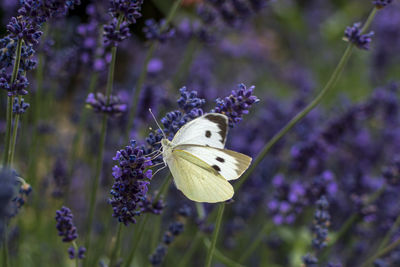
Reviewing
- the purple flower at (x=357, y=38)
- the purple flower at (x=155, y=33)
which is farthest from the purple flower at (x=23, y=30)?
the purple flower at (x=357, y=38)

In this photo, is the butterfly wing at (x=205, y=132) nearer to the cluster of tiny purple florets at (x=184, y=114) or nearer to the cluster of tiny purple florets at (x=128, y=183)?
the cluster of tiny purple florets at (x=184, y=114)

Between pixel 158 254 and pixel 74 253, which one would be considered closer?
pixel 74 253

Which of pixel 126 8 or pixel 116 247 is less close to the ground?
pixel 126 8

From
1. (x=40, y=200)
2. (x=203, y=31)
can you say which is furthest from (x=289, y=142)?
(x=40, y=200)

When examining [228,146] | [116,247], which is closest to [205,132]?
[116,247]

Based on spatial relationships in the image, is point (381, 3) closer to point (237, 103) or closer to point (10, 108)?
point (237, 103)

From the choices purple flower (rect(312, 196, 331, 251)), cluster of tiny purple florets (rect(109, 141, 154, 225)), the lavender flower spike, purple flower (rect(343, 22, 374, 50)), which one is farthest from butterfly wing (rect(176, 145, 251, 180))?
the lavender flower spike
